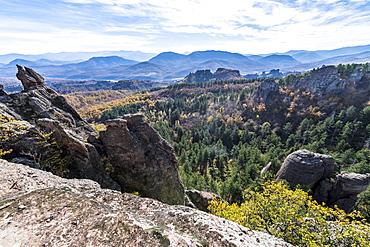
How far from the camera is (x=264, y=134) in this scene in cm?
12075

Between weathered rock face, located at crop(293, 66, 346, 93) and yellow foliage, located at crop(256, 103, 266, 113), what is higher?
weathered rock face, located at crop(293, 66, 346, 93)

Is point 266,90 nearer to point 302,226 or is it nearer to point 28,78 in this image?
point 302,226

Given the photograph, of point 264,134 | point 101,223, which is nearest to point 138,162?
point 101,223

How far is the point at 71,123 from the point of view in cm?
3553

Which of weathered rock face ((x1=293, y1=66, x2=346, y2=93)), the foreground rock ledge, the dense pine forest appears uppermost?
weathered rock face ((x1=293, y1=66, x2=346, y2=93))

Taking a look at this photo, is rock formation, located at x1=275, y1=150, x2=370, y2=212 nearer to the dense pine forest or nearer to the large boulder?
the large boulder

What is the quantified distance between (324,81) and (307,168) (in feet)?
389

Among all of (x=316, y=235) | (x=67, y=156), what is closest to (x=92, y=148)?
(x=67, y=156)

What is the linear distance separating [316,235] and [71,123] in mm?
43303

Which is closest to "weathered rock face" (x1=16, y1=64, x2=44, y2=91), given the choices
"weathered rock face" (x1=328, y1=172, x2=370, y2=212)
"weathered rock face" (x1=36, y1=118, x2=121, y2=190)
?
"weathered rock face" (x1=36, y1=118, x2=121, y2=190)

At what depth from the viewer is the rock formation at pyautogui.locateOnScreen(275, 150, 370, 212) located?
45438mm

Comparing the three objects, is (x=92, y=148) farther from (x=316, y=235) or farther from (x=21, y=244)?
(x=316, y=235)

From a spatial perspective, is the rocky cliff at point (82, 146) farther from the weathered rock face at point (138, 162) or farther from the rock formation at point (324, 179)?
the rock formation at point (324, 179)

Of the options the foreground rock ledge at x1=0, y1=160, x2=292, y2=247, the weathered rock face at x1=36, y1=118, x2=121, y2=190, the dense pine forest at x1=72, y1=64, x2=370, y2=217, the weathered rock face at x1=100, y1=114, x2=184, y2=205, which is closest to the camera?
the foreground rock ledge at x1=0, y1=160, x2=292, y2=247
